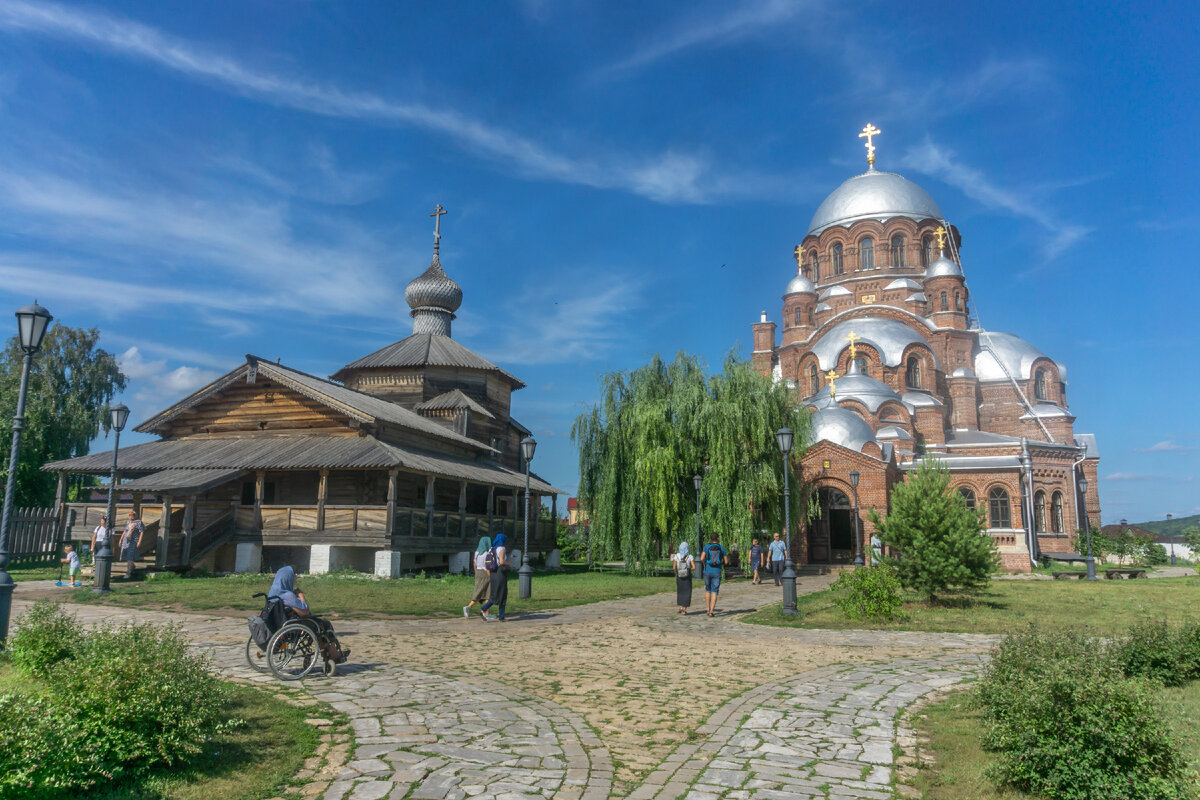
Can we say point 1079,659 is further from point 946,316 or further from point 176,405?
point 946,316

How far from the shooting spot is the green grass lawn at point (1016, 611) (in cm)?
1301

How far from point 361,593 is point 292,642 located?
916 cm

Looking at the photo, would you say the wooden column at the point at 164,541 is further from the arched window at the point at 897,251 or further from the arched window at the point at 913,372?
the arched window at the point at 897,251

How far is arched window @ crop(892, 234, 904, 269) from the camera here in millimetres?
47625

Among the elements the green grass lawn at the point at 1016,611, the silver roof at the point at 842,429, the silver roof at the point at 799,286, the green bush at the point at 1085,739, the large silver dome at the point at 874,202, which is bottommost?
the green grass lawn at the point at 1016,611

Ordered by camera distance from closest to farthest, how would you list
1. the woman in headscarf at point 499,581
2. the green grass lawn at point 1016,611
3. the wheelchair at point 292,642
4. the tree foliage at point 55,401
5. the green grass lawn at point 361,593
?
the wheelchair at point 292,642 → the green grass lawn at point 1016,611 → the woman in headscarf at point 499,581 → the green grass lawn at point 361,593 → the tree foliage at point 55,401

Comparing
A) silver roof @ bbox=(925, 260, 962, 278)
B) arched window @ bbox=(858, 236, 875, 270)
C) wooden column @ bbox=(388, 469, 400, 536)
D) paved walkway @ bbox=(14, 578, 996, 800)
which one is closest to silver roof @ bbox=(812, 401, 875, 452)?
silver roof @ bbox=(925, 260, 962, 278)

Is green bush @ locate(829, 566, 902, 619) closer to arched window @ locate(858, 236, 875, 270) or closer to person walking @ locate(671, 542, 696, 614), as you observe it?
person walking @ locate(671, 542, 696, 614)

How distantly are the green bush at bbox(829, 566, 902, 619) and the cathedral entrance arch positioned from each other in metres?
20.9

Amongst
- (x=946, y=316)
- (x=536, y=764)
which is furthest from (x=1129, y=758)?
(x=946, y=316)

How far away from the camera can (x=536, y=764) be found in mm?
5293

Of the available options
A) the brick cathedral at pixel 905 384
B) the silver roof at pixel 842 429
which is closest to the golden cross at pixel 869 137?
the brick cathedral at pixel 905 384

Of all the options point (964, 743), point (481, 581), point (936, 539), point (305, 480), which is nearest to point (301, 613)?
point (481, 581)

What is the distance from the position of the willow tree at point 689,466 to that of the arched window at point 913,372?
19314 mm
